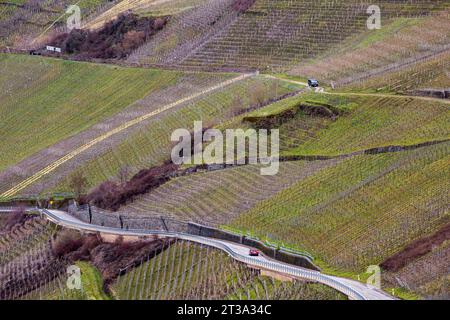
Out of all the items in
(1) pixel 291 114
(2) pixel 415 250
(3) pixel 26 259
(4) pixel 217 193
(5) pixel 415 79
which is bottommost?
(3) pixel 26 259

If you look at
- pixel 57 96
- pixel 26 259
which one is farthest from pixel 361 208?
pixel 57 96

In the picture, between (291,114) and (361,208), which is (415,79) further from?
(361,208)

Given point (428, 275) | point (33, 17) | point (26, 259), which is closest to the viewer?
point (428, 275)

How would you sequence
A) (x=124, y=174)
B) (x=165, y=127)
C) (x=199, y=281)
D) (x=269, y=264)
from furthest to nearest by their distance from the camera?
(x=165, y=127) < (x=124, y=174) < (x=199, y=281) < (x=269, y=264)

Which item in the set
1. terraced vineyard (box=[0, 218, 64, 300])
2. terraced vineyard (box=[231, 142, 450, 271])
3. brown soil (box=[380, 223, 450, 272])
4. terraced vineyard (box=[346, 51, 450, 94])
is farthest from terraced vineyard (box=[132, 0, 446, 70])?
brown soil (box=[380, 223, 450, 272])

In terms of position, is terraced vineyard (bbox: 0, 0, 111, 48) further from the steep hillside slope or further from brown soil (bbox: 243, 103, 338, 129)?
brown soil (bbox: 243, 103, 338, 129)

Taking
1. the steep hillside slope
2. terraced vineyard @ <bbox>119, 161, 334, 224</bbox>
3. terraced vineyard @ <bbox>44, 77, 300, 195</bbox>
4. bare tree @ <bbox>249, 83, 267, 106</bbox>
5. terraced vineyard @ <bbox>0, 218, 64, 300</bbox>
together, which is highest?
the steep hillside slope

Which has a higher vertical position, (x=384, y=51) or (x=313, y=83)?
(x=384, y=51)
